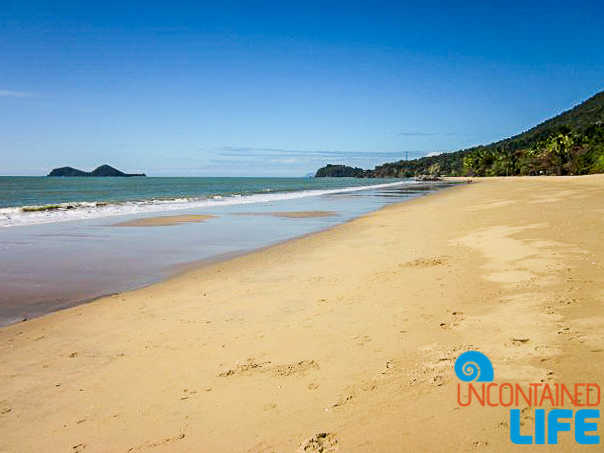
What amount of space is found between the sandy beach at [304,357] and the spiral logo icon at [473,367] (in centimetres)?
10

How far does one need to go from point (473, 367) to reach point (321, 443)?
1775mm

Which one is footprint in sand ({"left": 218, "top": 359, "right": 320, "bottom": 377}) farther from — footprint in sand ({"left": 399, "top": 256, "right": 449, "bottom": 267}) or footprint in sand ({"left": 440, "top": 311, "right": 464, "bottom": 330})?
footprint in sand ({"left": 399, "top": 256, "right": 449, "bottom": 267})

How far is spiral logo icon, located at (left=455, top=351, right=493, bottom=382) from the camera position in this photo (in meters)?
3.94

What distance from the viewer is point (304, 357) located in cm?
478

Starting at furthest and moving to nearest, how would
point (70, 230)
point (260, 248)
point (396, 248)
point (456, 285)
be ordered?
point (70, 230) < point (260, 248) < point (396, 248) < point (456, 285)

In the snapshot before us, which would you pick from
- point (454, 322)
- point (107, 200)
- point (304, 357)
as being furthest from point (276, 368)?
point (107, 200)

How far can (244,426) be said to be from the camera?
11.6 ft

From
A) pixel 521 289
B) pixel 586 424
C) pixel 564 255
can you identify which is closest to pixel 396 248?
pixel 564 255

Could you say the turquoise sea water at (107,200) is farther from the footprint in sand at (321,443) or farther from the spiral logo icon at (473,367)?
the spiral logo icon at (473,367)

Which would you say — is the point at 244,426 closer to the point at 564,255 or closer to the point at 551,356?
the point at 551,356

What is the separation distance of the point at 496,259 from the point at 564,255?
4.10 ft

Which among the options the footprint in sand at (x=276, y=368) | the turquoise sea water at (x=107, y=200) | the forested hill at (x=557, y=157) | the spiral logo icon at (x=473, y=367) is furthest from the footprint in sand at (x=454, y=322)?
the forested hill at (x=557, y=157)

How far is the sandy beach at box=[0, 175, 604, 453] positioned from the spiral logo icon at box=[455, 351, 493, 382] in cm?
10

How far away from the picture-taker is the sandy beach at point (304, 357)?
135 inches
